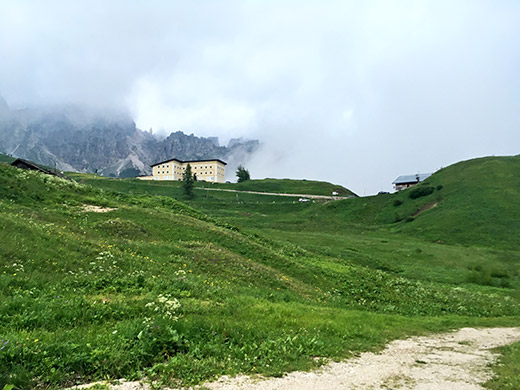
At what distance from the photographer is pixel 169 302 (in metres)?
14.0

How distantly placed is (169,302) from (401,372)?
865 cm

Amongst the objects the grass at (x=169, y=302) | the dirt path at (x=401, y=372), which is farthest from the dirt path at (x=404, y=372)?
the grass at (x=169, y=302)

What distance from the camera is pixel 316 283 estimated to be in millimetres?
28578

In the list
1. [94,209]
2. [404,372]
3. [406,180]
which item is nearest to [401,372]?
[404,372]

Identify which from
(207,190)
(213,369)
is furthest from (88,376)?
(207,190)

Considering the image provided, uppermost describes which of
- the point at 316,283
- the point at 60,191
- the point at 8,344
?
the point at 60,191

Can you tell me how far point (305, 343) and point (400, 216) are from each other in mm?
97715

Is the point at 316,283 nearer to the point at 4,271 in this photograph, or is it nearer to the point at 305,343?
the point at 305,343

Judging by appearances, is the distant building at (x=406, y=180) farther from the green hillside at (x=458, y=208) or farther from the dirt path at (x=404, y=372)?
the dirt path at (x=404, y=372)

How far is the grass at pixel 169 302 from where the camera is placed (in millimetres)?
9289

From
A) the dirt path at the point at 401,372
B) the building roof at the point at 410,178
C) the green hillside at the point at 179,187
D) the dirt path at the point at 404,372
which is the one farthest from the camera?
the building roof at the point at 410,178

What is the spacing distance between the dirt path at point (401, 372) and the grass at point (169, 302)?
1.86ft

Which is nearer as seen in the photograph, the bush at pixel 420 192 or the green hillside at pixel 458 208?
the green hillside at pixel 458 208

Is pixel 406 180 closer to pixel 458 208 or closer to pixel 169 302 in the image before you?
pixel 458 208
